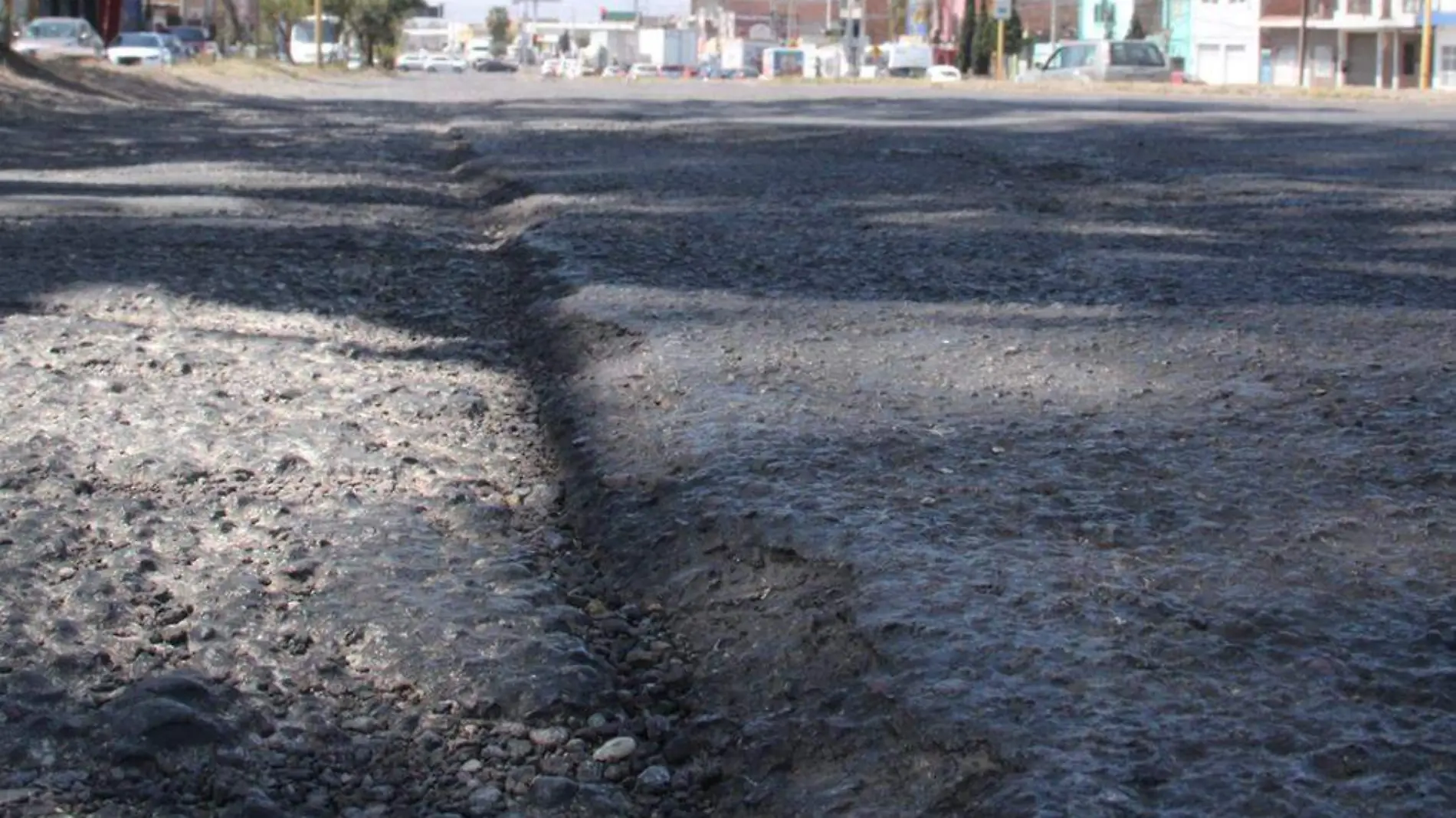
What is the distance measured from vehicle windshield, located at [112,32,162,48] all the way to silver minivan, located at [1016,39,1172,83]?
18.7 meters

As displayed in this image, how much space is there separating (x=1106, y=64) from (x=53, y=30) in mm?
19479

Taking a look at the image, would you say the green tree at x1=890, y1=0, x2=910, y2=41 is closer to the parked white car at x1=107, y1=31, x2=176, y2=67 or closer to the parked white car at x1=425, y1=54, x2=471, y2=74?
the parked white car at x1=425, y1=54, x2=471, y2=74

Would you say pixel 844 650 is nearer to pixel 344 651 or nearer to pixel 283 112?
pixel 344 651

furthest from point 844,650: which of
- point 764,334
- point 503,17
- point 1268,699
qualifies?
point 503,17

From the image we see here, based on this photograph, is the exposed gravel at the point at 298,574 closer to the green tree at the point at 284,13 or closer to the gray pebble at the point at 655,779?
the gray pebble at the point at 655,779

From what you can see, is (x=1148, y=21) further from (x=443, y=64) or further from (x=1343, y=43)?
(x=443, y=64)

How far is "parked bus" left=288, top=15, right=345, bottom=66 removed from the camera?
68.7m

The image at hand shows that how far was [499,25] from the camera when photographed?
149 meters

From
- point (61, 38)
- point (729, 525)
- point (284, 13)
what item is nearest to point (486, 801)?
point (729, 525)

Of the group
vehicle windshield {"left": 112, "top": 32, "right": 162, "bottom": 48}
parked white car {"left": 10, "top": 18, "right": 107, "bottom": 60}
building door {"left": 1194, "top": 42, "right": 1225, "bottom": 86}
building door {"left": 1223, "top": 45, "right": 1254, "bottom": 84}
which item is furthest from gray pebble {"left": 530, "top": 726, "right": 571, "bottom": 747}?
building door {"left": 1194, "top": 42, "right": 1225, "bottom": 86}

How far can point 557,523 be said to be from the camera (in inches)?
120

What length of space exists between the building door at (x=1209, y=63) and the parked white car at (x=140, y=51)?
4068 cm

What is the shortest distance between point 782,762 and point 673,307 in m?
2.95

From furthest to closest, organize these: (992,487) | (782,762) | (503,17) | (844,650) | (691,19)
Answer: (503,17) → (691,19) → (992,487) → (844,650) → (782,762)
